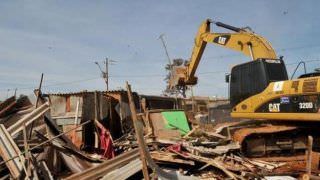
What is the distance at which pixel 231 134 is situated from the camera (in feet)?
42.5

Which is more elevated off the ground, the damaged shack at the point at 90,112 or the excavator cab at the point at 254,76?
the excavator cab at the point at 254,76

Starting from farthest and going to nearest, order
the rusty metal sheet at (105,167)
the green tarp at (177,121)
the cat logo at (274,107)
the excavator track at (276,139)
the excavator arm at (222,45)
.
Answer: the green tarp at (177,121), the excavator arm at (222,45), the excavator track at (276,139), the cat logo at (274,107), the rusty metal sheet at (105,167)

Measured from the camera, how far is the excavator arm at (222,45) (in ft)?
41.5

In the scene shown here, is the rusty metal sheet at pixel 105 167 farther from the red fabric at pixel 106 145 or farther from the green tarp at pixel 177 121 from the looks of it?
the green tarp at pixel 177 121

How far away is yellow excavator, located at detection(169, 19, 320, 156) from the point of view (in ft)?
33.9

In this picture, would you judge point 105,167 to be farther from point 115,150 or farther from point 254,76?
point 115,150

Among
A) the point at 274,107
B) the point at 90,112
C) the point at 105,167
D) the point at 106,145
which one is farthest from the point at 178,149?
the point at 90,112

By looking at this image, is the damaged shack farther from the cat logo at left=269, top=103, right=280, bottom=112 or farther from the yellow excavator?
the cat logo at left=269, top=103, right=280, bottom=112

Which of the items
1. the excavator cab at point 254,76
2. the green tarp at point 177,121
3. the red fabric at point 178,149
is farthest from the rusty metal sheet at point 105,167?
the green tarp at point 177,121

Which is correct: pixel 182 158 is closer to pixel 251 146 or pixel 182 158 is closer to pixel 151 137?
pixel 251 146

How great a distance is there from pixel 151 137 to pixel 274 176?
20.2 feet

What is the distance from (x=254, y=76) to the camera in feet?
38.7

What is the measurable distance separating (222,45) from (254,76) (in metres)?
2.77

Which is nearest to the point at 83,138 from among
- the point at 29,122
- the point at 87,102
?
the point at 87,102
